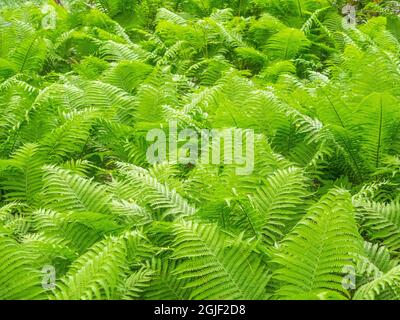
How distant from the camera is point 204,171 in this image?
3.63 m

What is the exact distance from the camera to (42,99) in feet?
14.6

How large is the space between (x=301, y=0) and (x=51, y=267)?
4.64 m

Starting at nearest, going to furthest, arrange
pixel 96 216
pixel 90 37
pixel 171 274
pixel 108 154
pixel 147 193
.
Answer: pixel 171 274
pixel 96 216
pixel 147 193
pixel 108 154
pixel 90 37

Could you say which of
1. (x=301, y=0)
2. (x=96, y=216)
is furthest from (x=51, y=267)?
(x=301, y=0)

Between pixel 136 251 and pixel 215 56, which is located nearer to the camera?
pixel 136 251

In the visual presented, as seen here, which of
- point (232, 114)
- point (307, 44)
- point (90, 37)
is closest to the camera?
point (232, 114)

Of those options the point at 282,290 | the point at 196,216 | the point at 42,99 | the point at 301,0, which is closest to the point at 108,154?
the point at 42,99

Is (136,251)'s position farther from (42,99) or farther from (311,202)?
(42,99)

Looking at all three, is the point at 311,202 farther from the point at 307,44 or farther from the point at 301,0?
the point at 301,0

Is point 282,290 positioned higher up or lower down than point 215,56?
lower down

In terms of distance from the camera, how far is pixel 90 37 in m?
6.23

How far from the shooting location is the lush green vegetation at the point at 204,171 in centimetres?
281

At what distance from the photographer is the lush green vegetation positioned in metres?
2.81

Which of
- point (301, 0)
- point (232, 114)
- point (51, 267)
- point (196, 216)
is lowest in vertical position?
point (51, 267)
